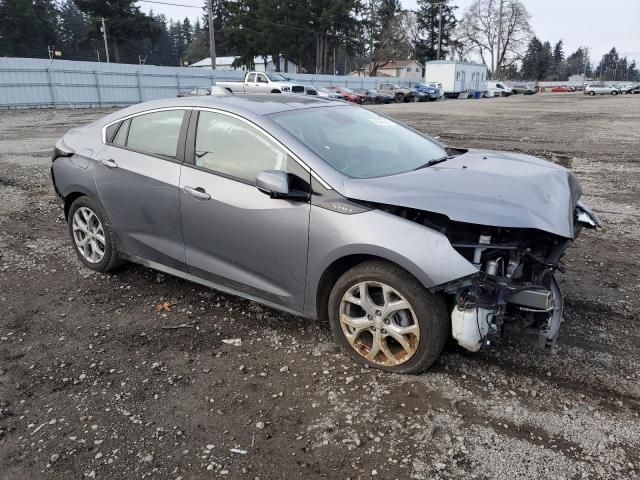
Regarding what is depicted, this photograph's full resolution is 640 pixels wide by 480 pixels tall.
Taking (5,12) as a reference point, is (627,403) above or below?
below

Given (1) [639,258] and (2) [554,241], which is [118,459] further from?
(1) [639,258]

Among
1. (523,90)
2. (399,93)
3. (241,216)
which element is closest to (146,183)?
(241,216)

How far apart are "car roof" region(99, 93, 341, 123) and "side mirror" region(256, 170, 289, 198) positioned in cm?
60

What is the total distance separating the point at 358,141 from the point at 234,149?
0.92 meters

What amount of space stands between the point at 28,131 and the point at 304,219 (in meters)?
17.4

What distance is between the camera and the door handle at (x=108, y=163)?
14.4 ft

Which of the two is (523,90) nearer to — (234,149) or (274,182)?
(234,149)

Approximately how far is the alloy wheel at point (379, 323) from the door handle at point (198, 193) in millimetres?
1248

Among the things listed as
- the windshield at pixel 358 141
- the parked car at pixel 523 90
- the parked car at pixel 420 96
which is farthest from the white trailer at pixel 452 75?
the windshield at pixel 358 141

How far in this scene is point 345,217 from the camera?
3.19 m

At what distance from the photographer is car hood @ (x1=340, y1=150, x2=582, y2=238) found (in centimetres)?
292

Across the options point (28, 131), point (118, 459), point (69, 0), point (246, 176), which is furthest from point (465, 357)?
point (69, 0)

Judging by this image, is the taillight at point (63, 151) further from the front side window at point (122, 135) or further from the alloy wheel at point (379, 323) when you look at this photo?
the alloy wheel at point (379, 323)

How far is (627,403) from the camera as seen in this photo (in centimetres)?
301
